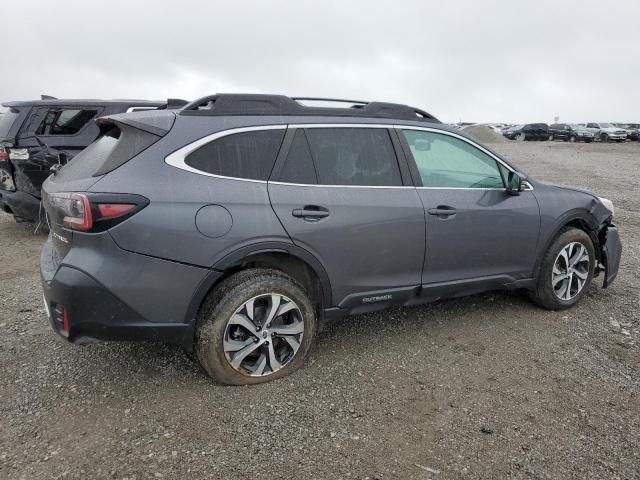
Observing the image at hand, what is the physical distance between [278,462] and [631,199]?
10541mm

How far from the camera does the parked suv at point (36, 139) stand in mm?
6328

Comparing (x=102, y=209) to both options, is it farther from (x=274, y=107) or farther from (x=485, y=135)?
(x=485, y=135)

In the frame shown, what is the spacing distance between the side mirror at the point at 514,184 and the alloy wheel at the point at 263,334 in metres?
2.00

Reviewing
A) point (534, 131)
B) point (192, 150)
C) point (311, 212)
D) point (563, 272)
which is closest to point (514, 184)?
point (563, 272)

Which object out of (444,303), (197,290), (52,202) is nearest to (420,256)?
(444,303)

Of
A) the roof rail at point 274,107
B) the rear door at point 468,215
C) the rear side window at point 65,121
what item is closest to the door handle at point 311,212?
the roof rail at point 274,107

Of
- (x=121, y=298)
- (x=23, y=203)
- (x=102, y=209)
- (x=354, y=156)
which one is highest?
(x=354, y=156)

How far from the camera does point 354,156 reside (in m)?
3.29

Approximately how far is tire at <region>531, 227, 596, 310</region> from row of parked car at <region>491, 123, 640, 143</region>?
41013mm

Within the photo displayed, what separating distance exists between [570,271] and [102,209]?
375 centimetres

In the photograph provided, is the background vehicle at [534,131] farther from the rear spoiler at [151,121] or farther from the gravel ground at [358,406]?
the rear spoiler at [151,121]

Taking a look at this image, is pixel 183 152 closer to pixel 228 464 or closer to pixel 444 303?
pixel 228 464

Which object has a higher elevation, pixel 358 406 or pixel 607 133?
pixel 607 133

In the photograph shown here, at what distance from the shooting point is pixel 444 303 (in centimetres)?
445
